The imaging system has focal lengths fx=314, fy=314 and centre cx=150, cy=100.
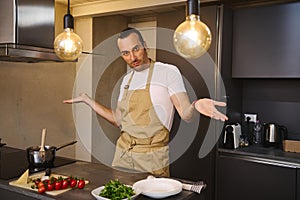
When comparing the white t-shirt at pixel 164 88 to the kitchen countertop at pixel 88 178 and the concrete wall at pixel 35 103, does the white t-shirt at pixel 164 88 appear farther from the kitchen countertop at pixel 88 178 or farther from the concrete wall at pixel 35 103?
the concrete wall at pixel 35 103

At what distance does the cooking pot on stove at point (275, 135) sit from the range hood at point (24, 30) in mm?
2062

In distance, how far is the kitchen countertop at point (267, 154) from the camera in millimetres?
2633

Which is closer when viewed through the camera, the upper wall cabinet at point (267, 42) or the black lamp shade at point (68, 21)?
the black lamp shade at point (68, 21)

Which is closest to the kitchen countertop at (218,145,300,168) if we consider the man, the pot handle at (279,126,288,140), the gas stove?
the pot handle at (279,126,288,140)

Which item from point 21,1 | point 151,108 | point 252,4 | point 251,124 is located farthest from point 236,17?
point 21,1

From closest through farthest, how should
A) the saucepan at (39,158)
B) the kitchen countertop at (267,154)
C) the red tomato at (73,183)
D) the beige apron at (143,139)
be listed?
the red tomato at (73,183) < the saucepan at (39,158) < the beige apron at (143,139) < the kitchen countertop at (267,154)

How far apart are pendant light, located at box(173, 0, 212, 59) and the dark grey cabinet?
68.7 inches

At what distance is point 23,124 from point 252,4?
259 cm

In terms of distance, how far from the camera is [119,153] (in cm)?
241

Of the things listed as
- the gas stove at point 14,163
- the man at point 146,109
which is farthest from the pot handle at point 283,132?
the gas stove at point 14,163

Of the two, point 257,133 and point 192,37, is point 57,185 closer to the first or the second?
point 192,37

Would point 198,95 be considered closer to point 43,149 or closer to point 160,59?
point 160,59

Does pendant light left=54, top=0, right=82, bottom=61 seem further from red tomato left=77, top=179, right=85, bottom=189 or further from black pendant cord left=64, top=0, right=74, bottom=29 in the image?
red tomato left=77, top=179, right=85, bottom=189

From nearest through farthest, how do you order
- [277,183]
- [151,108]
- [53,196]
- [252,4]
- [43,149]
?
[53,196] → [43,149] → [151,108] → [277,183] → [252,4]
